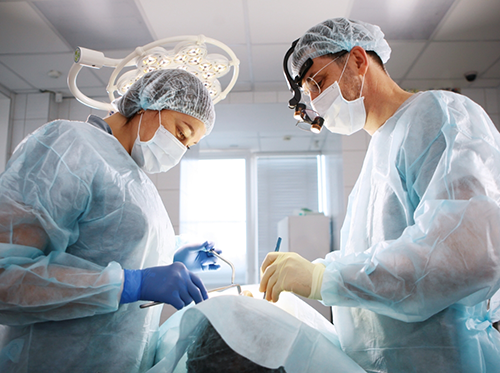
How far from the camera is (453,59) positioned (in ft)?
9.46

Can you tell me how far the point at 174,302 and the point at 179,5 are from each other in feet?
6.56

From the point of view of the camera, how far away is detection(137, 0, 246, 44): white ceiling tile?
2.27 m

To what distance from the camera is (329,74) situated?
51.0 inches

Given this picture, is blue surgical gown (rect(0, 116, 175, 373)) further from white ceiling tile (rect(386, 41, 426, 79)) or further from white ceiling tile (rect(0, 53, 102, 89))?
white ceiling tile (rect(386, 41, 426, 79))

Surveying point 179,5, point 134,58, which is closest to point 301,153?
point 179,5

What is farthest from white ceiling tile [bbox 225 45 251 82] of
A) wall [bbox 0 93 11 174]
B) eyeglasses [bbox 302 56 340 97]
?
wall [bbox 0 93 11 174]

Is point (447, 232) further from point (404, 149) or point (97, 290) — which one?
point (97, 290)

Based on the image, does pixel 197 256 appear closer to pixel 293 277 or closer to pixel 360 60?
pixel 293 277

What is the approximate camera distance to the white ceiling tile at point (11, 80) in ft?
9.94

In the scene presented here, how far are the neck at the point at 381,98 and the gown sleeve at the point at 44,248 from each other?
953 mm

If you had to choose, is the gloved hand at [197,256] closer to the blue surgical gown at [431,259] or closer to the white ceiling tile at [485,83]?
the blue surgical gown at [431,259]

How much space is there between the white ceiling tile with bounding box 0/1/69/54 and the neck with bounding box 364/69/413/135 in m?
2.21

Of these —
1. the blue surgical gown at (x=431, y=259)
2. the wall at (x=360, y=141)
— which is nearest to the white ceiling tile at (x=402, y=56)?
the wall at (x=360, y=141)

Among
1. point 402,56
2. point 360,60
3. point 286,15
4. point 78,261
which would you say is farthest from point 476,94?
point 78,261
